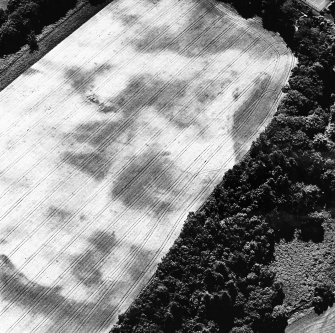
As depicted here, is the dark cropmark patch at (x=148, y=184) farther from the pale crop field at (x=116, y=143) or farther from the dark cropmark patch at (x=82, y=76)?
the dark cropmark patch at (x=82, y=76)

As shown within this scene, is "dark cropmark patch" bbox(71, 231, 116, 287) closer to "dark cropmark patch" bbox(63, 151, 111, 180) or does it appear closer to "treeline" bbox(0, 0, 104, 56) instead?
"dark cropmark patch" bbox(63, 151, 111, 180)

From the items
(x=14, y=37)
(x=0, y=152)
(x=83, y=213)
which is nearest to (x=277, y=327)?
(x=83, y=213)

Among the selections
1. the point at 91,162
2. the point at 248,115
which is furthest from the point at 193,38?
the point at 91,162

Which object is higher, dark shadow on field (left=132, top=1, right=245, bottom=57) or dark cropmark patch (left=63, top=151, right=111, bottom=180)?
dark shadow on field (left=132, top=1, right=245, bottom=57)

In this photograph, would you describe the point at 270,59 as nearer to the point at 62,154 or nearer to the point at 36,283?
the point at 62,154

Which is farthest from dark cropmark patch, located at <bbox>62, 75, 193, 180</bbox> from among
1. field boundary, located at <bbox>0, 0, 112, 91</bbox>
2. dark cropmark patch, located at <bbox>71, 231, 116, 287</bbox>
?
field boundary, located at <bbox>0, 0, 112, 91</bbox>

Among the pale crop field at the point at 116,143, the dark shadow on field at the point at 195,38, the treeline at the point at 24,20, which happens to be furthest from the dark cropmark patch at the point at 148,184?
the treeline at the point at 24,20
